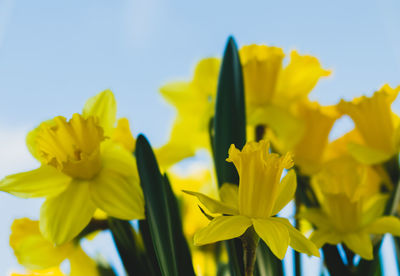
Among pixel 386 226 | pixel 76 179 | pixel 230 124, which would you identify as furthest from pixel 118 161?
pixel 386 226

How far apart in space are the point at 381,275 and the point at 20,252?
58cm

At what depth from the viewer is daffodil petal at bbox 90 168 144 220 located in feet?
1.90

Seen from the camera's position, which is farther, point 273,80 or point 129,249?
point 273,80

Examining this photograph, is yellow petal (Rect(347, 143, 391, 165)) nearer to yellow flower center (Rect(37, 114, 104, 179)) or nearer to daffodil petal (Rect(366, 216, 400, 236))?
daffodil petal (Rect(366, 216, 400, 236))

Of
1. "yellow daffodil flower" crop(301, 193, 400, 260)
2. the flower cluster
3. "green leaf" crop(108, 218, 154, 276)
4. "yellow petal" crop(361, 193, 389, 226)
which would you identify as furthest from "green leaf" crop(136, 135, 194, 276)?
"yellow petal" crop(361, 193, 389, 226)

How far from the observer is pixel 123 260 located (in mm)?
618

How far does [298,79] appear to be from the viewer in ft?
2.68

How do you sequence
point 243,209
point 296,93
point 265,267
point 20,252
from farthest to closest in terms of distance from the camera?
point 296,93
point 20,252
point 265,267
point 243,209

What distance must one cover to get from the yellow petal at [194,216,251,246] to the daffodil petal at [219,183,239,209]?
0.16ft

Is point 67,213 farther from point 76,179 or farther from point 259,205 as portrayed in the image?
point 259,205

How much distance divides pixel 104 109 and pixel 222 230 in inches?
11.6

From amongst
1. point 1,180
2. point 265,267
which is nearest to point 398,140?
point 265,267

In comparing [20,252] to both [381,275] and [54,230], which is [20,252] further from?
[381,275]

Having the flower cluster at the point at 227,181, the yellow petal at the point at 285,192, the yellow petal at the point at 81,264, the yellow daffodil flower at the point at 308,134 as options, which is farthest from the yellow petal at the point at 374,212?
the yellow petal at the point at 81,264
